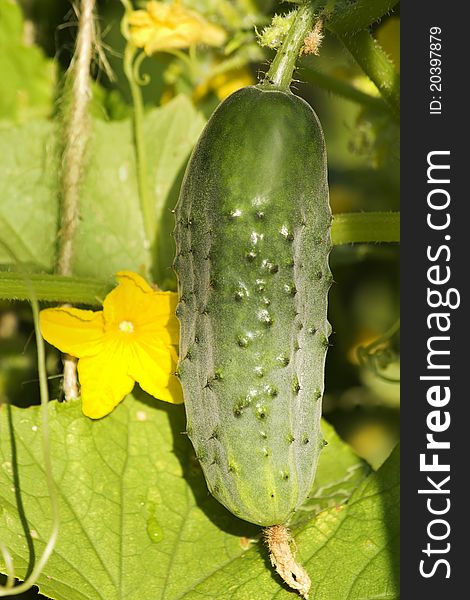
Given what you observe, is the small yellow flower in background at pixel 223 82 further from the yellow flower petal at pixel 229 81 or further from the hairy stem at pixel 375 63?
the hairy stem at pixel 375 63

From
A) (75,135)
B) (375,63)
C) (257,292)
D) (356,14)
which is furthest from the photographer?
(75,135)

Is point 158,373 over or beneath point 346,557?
over

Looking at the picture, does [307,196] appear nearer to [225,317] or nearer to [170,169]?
[225,317]

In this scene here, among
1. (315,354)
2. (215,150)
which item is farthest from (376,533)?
(215,150)

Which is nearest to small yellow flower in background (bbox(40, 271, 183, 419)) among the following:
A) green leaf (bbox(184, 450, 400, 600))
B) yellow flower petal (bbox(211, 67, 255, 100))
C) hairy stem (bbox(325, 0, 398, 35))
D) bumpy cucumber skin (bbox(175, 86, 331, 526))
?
bumpy cucumber skin (bbox(175, 86, 331, 526))

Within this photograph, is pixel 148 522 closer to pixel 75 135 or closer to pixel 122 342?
pixel 122 342

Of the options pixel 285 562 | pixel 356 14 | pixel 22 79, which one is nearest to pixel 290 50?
pixel 356 14

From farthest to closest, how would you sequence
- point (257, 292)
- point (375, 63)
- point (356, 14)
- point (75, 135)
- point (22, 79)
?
point (22, 79)
point (75, 135)
point (375, 63)
point (356, 14)
point (257, 292)
